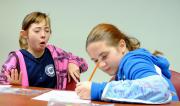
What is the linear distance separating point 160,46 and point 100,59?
110 centimetres

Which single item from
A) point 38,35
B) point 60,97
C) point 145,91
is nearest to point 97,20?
point 38,35

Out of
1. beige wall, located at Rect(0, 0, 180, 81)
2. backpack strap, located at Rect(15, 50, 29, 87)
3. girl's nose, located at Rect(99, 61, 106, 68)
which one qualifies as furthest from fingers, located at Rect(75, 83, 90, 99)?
beige wall, located at Rect(0, 0, 180, 81)

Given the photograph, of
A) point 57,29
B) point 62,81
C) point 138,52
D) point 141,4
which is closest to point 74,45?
point 57,29

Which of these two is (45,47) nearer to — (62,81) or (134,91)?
(62,81)

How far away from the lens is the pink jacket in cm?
142

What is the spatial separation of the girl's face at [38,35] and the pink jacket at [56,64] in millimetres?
82

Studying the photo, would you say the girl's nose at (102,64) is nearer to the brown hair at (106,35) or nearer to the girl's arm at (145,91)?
the brown hair at (106,35)

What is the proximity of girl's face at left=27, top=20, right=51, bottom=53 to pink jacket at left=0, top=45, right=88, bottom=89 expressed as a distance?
0.08m

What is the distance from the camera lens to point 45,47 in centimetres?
165

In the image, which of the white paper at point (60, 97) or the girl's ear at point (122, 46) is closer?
the white paper at point (60, 97)

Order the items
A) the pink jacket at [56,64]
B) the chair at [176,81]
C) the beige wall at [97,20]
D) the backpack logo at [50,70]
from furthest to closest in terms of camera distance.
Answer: the beige wall at [97,20], the backpack logo at [50,70], the pink jacket at [56,64], the chair at [176,81]

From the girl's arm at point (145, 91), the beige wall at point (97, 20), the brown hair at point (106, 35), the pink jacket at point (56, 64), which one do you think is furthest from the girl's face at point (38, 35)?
the girl's arm at point (145, 91)

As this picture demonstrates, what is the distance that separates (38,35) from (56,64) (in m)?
0.18

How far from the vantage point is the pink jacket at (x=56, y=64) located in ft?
4.67
